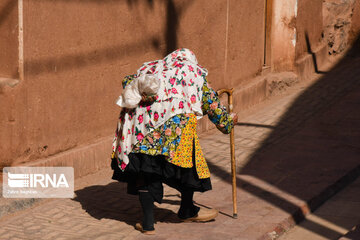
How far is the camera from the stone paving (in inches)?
265

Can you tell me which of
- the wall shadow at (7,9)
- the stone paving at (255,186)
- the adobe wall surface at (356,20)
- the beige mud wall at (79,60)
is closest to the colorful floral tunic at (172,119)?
the stone paving at (255,186)

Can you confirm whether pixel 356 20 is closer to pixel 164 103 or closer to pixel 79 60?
pixel 79 60

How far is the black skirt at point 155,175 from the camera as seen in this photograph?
632 cm

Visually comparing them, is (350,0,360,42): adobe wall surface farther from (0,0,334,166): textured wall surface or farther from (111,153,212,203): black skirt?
(111,153,212,203): black skirt

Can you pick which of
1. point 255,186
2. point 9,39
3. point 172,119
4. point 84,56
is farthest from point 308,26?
point 172,119

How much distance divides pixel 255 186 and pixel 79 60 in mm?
2308

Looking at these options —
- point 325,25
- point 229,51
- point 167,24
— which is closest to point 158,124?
point 167,24

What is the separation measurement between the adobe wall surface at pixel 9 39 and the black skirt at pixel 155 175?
1614mm

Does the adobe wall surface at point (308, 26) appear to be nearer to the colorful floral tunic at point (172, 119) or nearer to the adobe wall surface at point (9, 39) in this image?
the adobe wall surface at point (9, 39)

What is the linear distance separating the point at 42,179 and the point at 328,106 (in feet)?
18.6

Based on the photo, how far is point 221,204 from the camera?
7.55 m

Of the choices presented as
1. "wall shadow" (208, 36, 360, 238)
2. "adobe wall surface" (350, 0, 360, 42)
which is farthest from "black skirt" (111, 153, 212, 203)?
"adobe wall surface" (350, 0, 360, 42)

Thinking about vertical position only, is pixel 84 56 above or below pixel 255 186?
above

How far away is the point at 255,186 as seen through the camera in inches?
322
